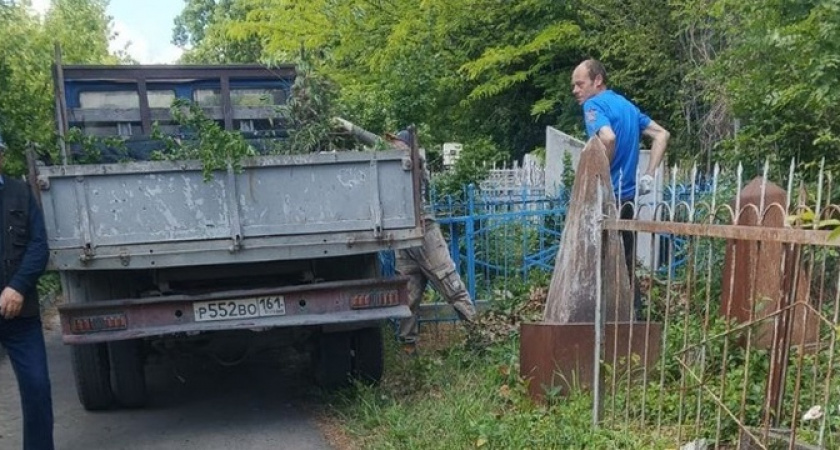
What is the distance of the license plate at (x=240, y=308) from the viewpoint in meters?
5.13

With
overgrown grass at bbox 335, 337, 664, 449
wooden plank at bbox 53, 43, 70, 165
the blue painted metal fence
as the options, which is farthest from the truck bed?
the blue painted metal fence

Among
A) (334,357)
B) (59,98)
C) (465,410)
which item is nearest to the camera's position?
(465,410)

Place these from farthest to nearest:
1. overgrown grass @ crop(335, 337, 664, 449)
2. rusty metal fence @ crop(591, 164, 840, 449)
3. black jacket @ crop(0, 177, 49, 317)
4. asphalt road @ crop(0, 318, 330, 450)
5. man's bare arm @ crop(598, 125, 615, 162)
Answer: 1. asphalt road @ crop(0, 318, 330, 450)
2. man's bare arm @ crop(598, 125, 615, 162)
3. black jacket @ crop(0, 177, 49, 317)
4. overgrown grass @ crop(335, 337, 664, 449)
5. rusty metal fence @ crop(591, 164, 840, 449)

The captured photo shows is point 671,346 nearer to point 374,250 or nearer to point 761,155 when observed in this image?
point 374,250

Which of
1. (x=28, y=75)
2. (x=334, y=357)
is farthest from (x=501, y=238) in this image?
(x=28, y=75)

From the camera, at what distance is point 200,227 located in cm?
502

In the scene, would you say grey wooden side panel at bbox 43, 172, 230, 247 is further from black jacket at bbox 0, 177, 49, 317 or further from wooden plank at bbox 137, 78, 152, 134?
wooden plank at bbox 137, 78, 152, 134

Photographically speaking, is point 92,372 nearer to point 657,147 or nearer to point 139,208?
point 139,208

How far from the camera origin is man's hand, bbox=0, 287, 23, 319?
4.36 metres

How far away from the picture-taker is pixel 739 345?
445 centimetres

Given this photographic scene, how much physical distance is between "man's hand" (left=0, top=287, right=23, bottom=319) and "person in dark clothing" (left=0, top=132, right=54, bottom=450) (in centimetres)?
5

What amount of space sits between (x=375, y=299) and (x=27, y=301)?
209 centimetres

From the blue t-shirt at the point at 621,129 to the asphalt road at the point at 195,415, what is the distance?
2.63m

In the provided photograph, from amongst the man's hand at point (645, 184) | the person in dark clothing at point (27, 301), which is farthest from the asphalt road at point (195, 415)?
the man's hand at point (645, 184)
